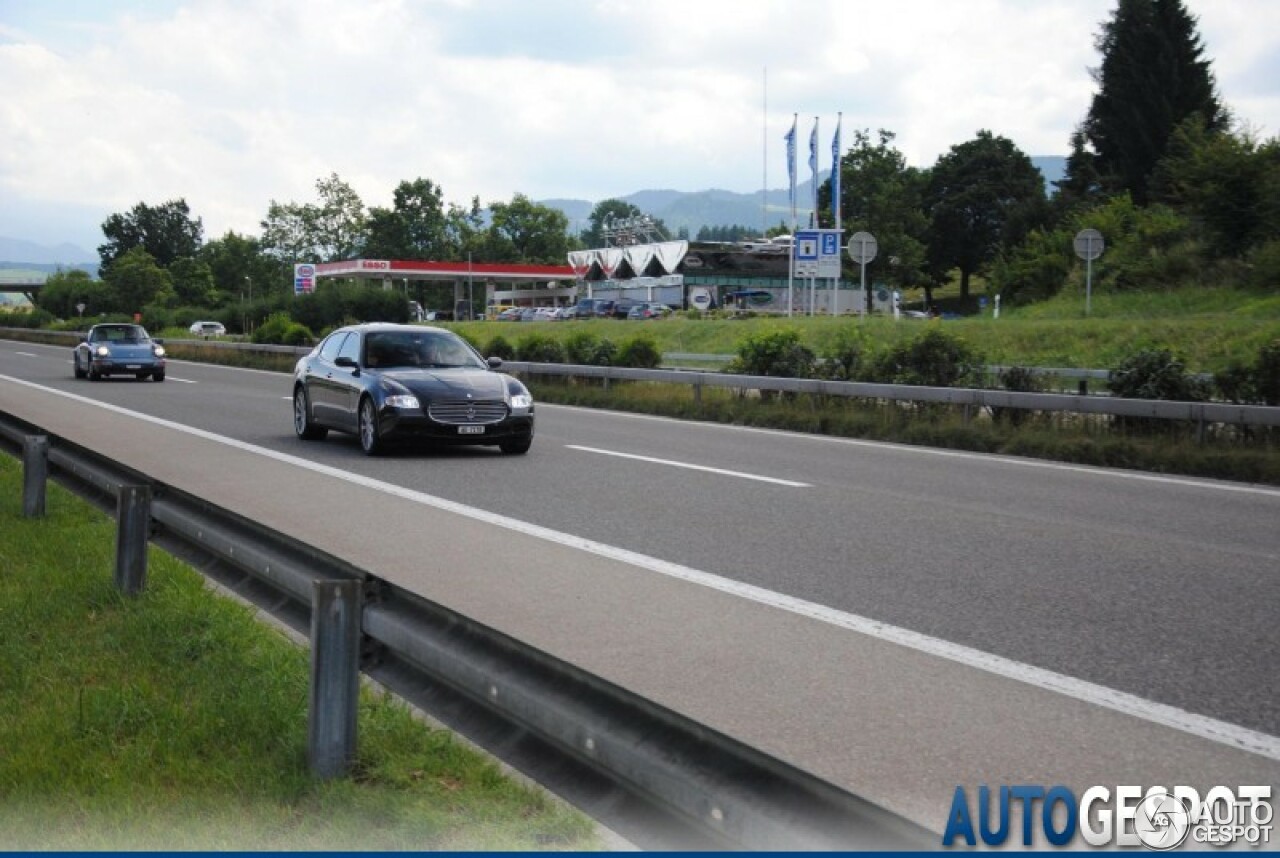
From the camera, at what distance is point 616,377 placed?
84.1 feet

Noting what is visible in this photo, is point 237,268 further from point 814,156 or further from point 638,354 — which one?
point 638,354

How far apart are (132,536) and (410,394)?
804 centimetres

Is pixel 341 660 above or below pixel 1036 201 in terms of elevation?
below

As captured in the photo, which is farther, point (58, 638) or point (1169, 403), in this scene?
point (1169, 403)

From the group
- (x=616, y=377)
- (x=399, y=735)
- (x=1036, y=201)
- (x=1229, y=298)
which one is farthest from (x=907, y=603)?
Result: (x=1036, y=201)

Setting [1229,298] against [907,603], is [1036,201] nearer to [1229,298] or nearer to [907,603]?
[1229,298]

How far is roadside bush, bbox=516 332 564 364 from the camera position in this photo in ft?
99.7

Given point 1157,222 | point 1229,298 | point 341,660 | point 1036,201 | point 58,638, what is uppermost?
point 1036,201

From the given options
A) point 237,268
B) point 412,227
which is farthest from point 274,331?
point 237,268

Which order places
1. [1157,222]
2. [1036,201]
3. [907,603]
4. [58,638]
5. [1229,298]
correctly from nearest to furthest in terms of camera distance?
[58,638] < [907,603] < [1229,298] < [1157,222] < [1036,201]

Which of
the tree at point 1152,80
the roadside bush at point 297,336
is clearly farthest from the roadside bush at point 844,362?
the tree at point 1152,80

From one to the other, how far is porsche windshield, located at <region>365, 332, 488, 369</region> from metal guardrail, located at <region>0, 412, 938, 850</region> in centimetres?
1094

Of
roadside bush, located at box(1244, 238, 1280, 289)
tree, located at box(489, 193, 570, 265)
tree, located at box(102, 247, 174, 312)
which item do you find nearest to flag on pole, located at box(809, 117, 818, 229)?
roadside bush, located at box(1244, 238, 1280, 289)

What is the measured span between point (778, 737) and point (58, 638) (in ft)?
11.8
